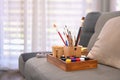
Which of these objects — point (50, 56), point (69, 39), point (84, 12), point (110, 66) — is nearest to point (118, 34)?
point (110, 66)

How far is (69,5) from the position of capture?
2654 millimetres

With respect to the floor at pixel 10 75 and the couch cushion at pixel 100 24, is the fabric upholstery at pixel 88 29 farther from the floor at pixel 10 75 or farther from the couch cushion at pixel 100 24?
the floor at pixel 10 75

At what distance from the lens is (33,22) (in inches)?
104

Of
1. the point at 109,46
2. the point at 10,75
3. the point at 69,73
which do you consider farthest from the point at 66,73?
the point at 10,75

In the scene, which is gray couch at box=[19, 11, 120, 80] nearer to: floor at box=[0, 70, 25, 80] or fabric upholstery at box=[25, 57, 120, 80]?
fabric upholstery at box=[25, 57, 120, 80]

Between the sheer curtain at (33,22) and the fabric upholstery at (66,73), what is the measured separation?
1.36 metres

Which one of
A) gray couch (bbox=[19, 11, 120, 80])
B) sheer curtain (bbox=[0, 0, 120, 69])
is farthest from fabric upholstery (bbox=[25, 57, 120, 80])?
sheer curtain (bbox=[0, 0, 120, 69])

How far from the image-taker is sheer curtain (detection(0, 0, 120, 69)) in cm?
263

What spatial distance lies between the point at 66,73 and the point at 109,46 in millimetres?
345

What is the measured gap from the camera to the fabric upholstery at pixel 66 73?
955mm

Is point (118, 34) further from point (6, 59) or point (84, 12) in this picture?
point (6, 59)

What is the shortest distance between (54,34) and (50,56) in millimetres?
1369

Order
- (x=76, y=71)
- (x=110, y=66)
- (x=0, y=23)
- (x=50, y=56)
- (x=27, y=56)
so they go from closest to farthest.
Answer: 1. (x=76, y=71)
2. (x=110, y=66)
3. (x=50, y=56)
4. (x=27, y=56)
5. (x=0, y=23)

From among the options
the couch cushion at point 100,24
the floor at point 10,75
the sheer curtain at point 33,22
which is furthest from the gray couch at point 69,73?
the sheer curtain at point 33,22
